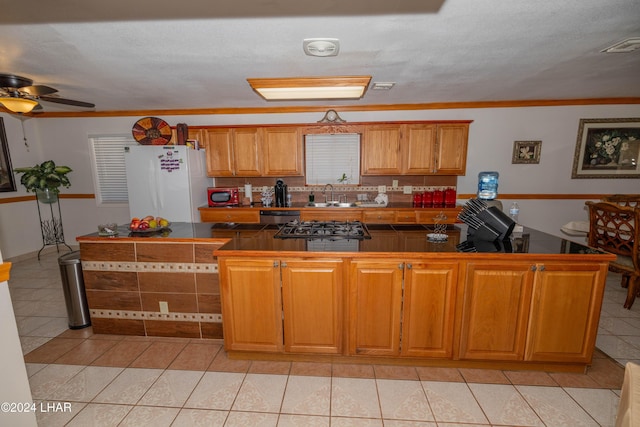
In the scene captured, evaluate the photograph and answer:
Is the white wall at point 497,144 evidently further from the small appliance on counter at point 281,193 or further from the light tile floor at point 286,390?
the light tile floor at point 286,390

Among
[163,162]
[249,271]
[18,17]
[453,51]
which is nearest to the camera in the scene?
[18,17]

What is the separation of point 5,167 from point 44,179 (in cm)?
71

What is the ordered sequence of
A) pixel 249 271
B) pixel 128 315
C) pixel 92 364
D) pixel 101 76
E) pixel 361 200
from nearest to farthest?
1. pixel 249 271
2. pixel 92 364
3. pixel 128 315
4. pixel 101 76
5. pixel 361 200

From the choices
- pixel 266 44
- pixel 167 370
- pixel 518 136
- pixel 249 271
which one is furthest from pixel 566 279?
pixel 518 136

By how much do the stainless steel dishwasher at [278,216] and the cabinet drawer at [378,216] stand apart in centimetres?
107

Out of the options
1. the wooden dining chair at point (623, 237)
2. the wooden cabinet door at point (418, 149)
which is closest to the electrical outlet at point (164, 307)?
the wooden cabinet door at point (418, 149)

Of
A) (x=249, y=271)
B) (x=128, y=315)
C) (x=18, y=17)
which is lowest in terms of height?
(x=128, y=315)

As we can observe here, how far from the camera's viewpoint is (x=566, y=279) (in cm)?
197

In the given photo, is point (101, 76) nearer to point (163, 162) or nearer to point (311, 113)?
point (163, 162)

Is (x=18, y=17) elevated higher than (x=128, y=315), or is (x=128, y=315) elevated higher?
(x=18, y=17)

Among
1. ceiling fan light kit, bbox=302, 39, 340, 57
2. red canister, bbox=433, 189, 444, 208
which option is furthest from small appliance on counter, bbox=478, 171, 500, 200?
ceiling fan light kit, bbox=302, 39, 340, 57

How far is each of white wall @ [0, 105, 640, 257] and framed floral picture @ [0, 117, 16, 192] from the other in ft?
0.31

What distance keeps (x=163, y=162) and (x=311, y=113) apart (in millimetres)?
2442

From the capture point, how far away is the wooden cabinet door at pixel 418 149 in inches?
173
